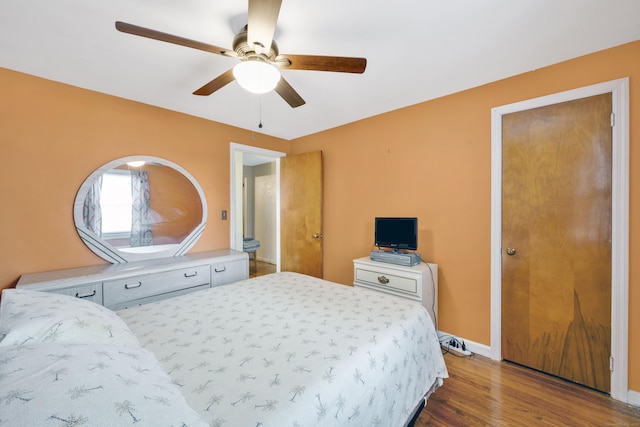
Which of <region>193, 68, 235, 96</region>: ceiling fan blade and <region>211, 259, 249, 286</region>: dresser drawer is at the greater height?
<region>193, 68, 235, 96</region>: ceiling fan blade

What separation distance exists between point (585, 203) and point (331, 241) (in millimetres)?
2477

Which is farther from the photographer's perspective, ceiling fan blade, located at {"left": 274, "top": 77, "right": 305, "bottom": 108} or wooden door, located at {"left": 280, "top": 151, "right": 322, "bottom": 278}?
wooden door, located at {"left": 280, "top": 151, "right": 322, "bottom": 278}

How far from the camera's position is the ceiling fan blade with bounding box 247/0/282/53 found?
3.66 ft

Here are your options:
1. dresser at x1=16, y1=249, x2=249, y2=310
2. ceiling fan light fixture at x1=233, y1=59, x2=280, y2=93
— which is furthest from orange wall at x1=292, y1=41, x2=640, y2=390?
ceiling fan light fixture at x1=233, y1=59, x2=280, y2=93

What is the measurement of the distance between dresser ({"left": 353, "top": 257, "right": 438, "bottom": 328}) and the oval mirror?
197cm

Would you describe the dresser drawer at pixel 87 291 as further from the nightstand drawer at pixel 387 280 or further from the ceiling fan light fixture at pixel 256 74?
the nightstand drawer at pixel 387 280

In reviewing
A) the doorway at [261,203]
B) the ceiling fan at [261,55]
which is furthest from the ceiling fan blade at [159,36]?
the doorway at [261,203]

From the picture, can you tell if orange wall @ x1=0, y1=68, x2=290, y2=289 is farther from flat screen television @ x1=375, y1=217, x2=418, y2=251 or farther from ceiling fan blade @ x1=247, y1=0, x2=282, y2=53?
flat screen television @ x1=375, y1=217, x2=418, y2=251

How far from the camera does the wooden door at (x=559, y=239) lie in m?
1.81

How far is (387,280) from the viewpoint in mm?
2471

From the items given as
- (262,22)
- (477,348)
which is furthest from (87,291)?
(477,348)

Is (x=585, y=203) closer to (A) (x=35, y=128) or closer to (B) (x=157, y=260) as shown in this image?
(B) (x=157, y=260)

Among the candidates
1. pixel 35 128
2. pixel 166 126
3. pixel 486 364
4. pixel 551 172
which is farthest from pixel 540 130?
pixel 35 128

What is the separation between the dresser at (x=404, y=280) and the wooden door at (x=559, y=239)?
22.3 inches
